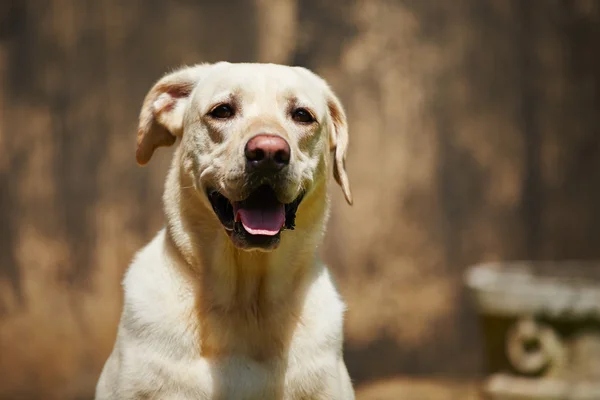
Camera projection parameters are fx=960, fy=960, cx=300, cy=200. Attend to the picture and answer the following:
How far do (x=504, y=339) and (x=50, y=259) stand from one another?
8.67ft

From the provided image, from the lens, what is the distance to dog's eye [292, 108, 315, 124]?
2.94 meters

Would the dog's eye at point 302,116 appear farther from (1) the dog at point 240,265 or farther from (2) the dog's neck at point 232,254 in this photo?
(2) the dog's neck at point 232,254

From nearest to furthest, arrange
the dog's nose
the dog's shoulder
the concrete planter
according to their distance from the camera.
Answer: the dog's nose, the dog's shoulder, the concrete planter

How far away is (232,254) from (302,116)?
0.48 meters

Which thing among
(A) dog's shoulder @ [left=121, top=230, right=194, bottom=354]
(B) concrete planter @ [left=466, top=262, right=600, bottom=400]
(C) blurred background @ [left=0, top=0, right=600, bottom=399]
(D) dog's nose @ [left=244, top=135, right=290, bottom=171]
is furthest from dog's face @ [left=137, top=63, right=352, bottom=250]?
(C) blurred background @ [left=0, top=0, right=600, bottom=399]

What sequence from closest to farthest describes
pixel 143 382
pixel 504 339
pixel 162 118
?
pixel 143 382 → pixel 162 118 → pixel 504 339

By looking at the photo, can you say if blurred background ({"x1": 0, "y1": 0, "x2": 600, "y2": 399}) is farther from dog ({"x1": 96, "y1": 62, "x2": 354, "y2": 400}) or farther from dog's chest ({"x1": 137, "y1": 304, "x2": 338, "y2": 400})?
dog's chest ({"x1": 137, "y1": 304, "x2": 338, "y2": 400})

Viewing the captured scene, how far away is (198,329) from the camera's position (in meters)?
2.79

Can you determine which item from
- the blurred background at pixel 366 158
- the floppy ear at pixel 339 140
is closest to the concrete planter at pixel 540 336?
the blurred background at pixel 366 158

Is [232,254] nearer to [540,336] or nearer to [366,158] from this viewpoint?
[540,336]

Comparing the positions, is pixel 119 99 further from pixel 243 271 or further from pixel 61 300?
pixel 243 271

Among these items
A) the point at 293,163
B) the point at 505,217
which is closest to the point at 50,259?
the point at 505,217

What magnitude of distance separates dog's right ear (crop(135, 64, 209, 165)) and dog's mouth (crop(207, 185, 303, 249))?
17.7 inches

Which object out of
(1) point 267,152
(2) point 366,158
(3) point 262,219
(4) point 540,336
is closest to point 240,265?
(3) point 262,219
